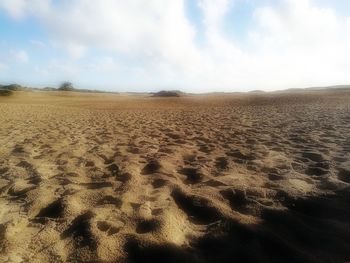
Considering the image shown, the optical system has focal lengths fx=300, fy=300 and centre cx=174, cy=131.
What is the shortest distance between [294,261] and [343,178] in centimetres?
221

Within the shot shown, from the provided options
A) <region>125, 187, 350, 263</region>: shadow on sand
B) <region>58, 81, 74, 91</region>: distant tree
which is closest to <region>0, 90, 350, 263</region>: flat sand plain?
<region>125, 187, 350, 263</region>: shadow on sand

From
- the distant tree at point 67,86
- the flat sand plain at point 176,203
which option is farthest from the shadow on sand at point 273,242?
the distant tree at point 67,86

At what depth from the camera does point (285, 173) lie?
431 cm

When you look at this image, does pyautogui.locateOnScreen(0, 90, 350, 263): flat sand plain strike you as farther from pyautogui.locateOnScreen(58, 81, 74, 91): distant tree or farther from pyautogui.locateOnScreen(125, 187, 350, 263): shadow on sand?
pyautogui.locateOnScreen(58, 81, 74, 91): distant tree

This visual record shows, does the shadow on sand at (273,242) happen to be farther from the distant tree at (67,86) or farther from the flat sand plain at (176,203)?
the distant tree at (67,86)

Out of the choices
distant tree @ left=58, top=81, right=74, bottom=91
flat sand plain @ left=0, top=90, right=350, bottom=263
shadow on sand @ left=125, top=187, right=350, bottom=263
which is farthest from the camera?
distant tree @ left=58, top=81, right=74, bottom=91

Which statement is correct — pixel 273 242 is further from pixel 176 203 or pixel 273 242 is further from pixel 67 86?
pixel 67 86

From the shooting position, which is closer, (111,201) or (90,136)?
(111,201)

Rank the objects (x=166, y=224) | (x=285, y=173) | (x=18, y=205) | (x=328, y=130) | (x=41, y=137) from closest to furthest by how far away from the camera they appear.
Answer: (x=166, y=224), (x=18, y=205), (x=285, y=173), (x=41, y=137), (x=328, y=130)

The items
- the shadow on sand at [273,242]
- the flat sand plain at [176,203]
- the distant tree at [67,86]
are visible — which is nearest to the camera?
the shadow on sand at [273,242]

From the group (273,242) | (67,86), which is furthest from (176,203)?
(67,86)

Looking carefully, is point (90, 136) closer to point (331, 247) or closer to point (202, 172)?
point (202, 172)

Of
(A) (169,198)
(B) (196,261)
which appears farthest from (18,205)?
(B) (196,261)

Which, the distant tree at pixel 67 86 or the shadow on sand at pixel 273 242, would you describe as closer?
the shadow on sand at pixel 273 242
